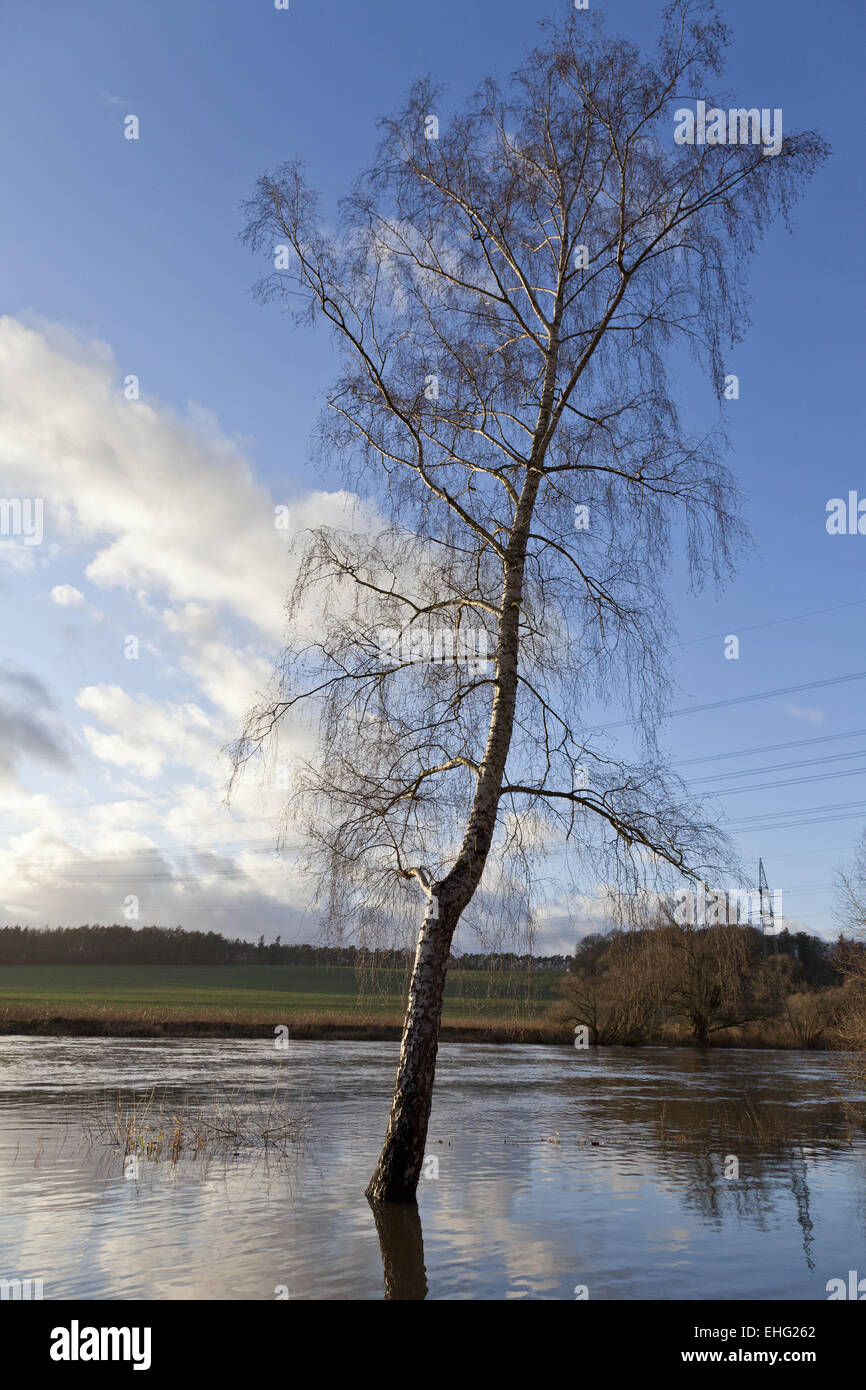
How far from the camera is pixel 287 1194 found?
12.0 m

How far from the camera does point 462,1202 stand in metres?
11.6

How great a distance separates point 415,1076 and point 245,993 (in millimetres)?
71478

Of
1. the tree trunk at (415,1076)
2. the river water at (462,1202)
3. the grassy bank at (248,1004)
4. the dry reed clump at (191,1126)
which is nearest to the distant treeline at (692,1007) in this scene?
the grassy bank at (248,1004)

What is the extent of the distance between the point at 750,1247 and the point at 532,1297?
3.20 metres

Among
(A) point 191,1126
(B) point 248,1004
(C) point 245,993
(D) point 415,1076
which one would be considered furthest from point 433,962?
(C) point 245,993

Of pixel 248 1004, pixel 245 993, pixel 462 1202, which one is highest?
pixel 462 1202

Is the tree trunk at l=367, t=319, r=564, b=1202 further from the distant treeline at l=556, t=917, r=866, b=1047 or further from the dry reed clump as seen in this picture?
the distant treeline at l=556, t=917, r=866, b=1047

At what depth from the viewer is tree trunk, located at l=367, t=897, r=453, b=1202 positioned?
11.2 meters

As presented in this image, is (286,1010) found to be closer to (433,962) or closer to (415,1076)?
(415,1076)

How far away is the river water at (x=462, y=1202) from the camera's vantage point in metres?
8.41

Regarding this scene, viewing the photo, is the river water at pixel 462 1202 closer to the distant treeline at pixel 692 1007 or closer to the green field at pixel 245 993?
the green field at pixel 245 993

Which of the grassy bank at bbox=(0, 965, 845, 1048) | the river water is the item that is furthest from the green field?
the river water

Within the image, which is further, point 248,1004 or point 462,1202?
point 248,1004

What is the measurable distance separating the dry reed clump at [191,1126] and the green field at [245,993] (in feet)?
9.48
